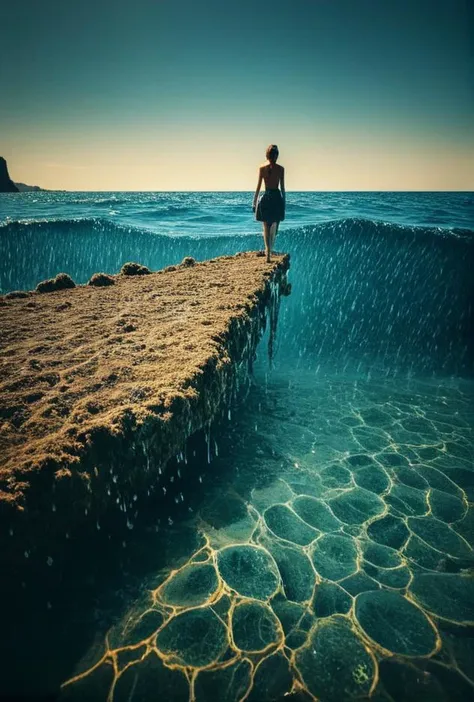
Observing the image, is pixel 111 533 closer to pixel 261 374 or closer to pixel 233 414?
pixel 233 414

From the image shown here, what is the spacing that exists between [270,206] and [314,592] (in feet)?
20.0

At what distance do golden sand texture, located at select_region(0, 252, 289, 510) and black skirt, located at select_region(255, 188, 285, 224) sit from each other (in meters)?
1.85

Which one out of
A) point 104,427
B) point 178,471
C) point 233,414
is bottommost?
point 233,414

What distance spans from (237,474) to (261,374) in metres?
5.71

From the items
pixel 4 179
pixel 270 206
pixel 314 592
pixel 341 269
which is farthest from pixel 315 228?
pixel 4 179

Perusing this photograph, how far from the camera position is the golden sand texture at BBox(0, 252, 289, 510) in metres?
2.09

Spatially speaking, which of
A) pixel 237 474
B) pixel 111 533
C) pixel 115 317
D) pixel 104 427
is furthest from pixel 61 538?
pixel 237 474

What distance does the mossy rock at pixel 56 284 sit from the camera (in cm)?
563

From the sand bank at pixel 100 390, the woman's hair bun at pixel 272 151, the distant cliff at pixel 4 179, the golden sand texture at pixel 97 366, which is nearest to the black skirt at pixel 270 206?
the woman's hair bun at pixel 272 151

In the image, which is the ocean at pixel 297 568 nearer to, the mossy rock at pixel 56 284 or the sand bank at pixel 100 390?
the sand bank at pixel 100 390

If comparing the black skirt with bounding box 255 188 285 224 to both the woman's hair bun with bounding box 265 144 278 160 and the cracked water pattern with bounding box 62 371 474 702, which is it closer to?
the woman's hair bun with bounding box 265 144 278 160

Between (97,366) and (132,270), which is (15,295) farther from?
(97,366)

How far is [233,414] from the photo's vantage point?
24.7ft

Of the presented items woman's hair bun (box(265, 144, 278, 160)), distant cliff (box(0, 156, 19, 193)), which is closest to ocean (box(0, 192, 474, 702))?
woman's hair bun (box(265, 144, 278, 160))
